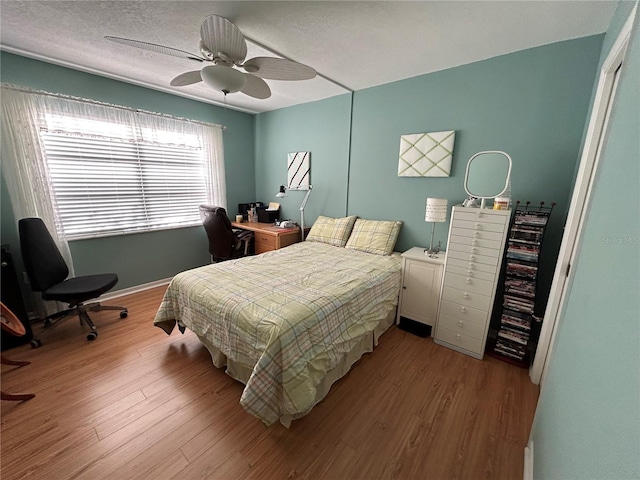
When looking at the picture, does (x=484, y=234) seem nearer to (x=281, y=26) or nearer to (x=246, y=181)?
(x=281, y=26)

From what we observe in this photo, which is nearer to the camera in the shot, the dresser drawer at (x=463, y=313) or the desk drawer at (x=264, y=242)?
the dresser drawer at (x=463, y=313)

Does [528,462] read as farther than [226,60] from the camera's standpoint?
No

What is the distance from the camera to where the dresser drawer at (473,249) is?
1.94 m

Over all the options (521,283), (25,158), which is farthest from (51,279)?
(521,283)

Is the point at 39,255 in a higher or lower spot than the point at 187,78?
lower

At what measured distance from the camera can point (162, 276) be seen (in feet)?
11.5

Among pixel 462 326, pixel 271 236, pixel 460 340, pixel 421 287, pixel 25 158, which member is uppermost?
pixel 25 158

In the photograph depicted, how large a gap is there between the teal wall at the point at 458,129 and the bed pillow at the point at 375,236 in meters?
0.15

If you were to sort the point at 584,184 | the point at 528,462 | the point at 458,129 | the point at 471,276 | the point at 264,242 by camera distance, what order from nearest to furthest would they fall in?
the point at 528,462, the point at 584,184, the point at 471,276, the point at 458,129, the point at 264,242

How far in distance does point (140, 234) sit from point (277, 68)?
2733 mm

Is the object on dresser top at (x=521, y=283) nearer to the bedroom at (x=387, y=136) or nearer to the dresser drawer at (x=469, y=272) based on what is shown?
the dresser drawer at (x=469, y=272)

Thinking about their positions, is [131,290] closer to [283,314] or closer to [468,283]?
[283,314]

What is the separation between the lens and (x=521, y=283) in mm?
1988

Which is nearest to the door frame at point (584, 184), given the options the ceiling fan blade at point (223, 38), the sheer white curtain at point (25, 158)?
the ceiling fan blade at point (223, 38)
